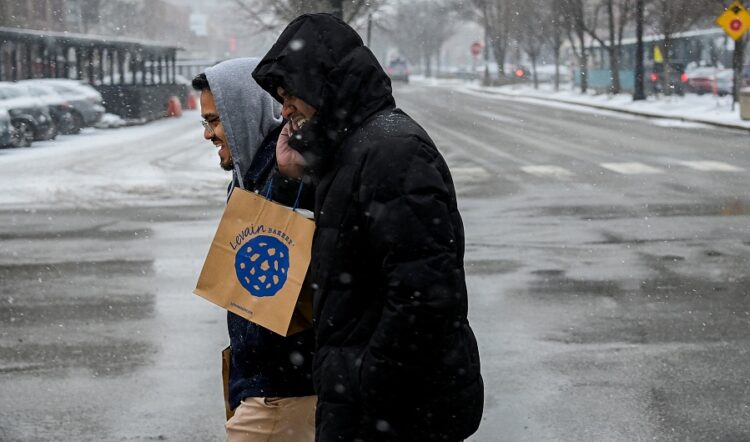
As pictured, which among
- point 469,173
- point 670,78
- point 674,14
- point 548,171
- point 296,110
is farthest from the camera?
point 670,78

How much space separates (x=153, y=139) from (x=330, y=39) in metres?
26.5

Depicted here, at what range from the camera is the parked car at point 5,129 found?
2444cm

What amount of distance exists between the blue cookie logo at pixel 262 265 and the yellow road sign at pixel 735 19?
2931 cm

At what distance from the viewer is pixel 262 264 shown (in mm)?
2879


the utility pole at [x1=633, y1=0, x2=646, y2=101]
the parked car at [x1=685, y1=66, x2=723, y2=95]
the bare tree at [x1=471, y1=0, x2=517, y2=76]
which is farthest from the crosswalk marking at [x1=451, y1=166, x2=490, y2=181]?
the bare tree at [x1=471, y1=0, x2=517, y2=76]

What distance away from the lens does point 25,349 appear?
7.09 meters

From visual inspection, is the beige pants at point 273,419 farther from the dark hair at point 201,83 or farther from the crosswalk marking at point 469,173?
the crosswalk marking at point 469,173

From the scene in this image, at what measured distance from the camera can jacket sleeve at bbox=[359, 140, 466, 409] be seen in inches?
94.0

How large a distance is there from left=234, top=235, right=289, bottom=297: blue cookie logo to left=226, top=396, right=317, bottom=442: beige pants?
0.36 m

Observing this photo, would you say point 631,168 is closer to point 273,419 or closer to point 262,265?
point 273,419

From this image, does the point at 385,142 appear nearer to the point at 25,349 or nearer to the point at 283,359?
the point at 283,359

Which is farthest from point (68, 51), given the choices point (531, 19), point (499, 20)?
point (499, 20)

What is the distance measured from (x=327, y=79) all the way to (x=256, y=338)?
829 mm

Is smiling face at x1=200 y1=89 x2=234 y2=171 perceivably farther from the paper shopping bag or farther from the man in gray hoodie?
the paper shopping bag
